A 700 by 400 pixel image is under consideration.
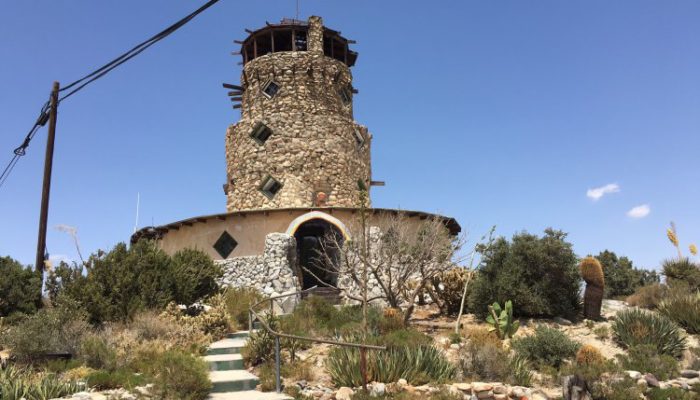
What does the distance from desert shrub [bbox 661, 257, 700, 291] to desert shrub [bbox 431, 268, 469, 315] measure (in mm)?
7138

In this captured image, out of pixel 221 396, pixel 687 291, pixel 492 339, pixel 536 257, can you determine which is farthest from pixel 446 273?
pixel 221 396

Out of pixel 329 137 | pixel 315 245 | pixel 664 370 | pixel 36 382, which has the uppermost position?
pixel 329 137

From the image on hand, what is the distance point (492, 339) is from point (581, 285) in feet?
17.3

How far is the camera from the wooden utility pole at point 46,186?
17.7 meters

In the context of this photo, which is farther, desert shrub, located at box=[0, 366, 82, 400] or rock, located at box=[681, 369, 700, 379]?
rock, located at box=[681, 369, 700, 379]

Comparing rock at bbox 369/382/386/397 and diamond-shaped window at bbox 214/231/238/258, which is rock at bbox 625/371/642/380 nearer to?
rock at bbox 369/382/386/397

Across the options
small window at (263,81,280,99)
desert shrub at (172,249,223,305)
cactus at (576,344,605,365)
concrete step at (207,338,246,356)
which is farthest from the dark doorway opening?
cactus at (576,344,605,365)

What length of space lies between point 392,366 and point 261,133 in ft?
65.8

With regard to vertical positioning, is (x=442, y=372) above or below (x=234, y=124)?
below

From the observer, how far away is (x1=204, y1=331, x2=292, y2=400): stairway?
10250 millimetres

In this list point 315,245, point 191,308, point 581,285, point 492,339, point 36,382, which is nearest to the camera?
point 36,382

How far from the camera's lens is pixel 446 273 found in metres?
18.4

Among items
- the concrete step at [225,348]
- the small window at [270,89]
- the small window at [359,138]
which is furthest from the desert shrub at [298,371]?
the small window at [270,89]

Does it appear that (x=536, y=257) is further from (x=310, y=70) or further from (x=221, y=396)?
(x=310, y=70)
